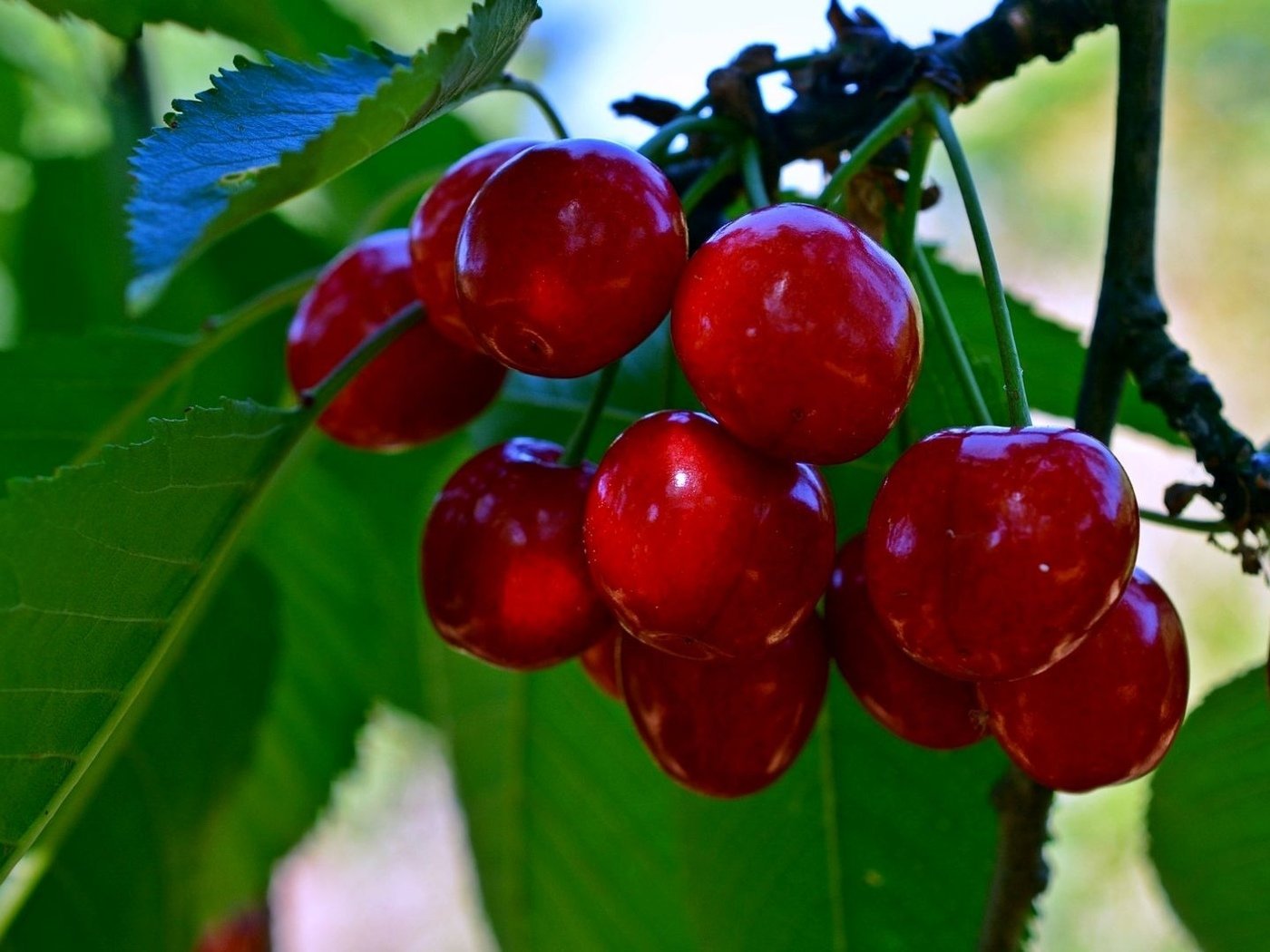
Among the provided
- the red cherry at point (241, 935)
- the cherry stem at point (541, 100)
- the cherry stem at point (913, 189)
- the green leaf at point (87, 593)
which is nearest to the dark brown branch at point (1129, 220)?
the cherry stem at point (913, 189)

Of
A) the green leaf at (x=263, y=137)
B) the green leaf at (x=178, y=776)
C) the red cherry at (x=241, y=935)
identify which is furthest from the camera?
the red cherry at (x=241, y=935)

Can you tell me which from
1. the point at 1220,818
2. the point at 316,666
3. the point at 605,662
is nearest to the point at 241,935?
the point at 316,666

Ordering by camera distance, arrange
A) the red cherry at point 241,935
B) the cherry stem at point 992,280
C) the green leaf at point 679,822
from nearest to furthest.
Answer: the cherry stem at point 992,280, the green leaf at point 679,822, the red cherry at point 241,935

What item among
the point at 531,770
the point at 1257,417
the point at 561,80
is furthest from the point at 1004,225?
the point at 531,770

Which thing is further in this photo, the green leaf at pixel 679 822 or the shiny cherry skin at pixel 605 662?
the green leaf at pixel 679 822

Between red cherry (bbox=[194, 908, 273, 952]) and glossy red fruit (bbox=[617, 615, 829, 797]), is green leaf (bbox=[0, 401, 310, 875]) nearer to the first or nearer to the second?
glossy red fruit (bbox=[617, 615, 829, 797])

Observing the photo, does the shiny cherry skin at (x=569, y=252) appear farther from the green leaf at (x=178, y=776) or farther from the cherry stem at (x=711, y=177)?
the green leaf at (x=178, y=776)

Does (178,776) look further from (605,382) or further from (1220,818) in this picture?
(1220,818)
